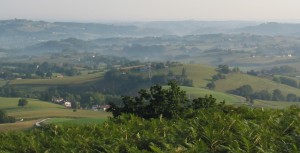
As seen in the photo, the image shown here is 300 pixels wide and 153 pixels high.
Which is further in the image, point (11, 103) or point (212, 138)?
point (11, 103)

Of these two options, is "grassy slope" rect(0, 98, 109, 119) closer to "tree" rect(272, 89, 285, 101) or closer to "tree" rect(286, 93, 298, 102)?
"tree" rect(272, 89, 285, 101)

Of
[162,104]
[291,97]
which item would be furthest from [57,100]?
[162,104]

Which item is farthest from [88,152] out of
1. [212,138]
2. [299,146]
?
[299,146]

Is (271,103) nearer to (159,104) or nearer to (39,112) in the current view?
(39,112)

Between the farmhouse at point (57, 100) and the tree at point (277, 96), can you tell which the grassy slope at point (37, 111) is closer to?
the farmhouse at point (57, 100)

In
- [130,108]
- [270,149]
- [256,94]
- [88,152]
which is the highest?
[270,149]

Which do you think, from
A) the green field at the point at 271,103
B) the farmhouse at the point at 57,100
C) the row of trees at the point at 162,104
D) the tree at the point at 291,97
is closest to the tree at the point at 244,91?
the green field at the point at 271,103

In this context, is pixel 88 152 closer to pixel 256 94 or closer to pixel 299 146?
pixel 299 146

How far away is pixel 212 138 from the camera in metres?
22.6

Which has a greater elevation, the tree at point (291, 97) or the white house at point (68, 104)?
the tree at point (291, 97)

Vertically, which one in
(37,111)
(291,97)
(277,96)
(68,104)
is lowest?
(68,104)

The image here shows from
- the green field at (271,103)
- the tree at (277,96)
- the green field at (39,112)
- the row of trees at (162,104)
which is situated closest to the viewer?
the row of trees at (162,104)

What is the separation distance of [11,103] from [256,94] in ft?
335

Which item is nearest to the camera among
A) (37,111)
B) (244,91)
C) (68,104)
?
(37,111)
